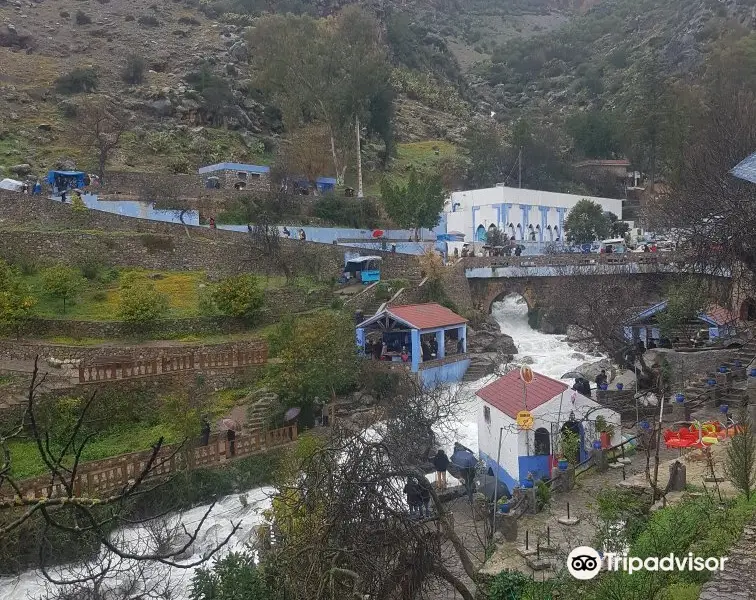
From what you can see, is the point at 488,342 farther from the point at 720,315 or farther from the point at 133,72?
the point at 133,72

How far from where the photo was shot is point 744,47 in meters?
40.4

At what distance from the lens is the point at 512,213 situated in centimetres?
3519

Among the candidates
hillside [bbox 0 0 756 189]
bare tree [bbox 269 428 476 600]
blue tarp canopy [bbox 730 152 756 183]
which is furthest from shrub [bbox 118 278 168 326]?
blue tarp canopy [bbox 730 152 756 183]

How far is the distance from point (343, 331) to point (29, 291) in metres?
8.97

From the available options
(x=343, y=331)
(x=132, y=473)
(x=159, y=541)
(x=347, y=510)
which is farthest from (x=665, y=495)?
(x=343, y=331)

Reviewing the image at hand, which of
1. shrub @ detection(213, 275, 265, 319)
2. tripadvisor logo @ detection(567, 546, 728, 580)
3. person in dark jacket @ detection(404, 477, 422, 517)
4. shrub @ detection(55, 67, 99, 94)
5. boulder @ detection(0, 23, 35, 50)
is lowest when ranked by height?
tripadvisor logo @ detection(567, 546, 728, 580)

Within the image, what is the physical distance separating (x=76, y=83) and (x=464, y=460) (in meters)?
36.3

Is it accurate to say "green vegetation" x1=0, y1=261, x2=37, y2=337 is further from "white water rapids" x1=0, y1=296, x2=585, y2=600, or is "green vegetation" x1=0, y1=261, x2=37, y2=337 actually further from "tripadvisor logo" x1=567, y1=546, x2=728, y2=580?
"tripadvisor logo" x1=567, y1=546, x2=728, y2=580

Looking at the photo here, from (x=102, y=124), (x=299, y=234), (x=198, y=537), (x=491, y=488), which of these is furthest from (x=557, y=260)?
(x=102, y=124)

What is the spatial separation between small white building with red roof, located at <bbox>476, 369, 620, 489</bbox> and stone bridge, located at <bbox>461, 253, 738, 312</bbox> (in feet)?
51.7

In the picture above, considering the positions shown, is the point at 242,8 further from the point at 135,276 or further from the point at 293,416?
the point at 293,416

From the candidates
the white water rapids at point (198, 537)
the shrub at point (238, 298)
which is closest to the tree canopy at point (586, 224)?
the white water rapids at point (198, 537)

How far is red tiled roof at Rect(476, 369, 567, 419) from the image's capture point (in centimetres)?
1242

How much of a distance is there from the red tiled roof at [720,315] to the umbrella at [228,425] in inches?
582
